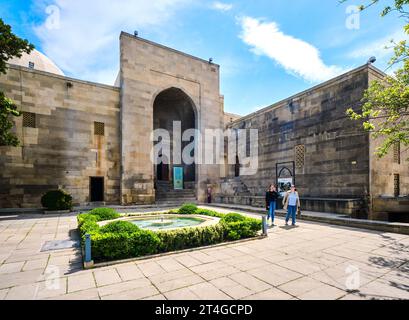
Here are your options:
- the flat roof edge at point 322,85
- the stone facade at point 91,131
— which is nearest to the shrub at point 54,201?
the stone facade at point 91,131

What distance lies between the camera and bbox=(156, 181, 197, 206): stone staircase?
775 inches

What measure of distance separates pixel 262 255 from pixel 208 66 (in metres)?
20.9

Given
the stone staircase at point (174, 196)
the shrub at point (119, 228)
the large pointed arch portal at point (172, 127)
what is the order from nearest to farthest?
the shrub at point (119, 228)
the stone staircase at point (174, 196)
the large pointed arch portal at point (172, 127)

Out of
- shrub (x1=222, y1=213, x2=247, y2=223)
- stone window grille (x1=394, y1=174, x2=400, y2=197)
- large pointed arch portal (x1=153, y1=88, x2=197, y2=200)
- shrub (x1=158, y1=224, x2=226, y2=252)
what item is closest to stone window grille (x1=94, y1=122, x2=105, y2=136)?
large pointed arch portal (x1=153, y1=88, x2=197, y2=200)

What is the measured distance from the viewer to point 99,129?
692 inches

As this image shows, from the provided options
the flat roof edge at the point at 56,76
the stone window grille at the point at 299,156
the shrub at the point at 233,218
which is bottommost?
the shrub at the point at 233,218

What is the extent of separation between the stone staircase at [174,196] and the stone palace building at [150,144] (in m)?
0.10

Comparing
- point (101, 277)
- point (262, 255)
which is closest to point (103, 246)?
point (101, 277)

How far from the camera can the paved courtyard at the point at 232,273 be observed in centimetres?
375

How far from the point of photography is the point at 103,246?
5.22 m

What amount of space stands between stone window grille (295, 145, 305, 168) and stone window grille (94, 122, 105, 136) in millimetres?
14949

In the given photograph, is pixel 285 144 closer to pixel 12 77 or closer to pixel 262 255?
pixel 262 255

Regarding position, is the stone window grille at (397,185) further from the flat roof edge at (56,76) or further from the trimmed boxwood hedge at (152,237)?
the flat roof edge at (56,76)

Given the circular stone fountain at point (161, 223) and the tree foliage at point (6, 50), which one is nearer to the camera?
the circular stone fountain at point (161, 223)
